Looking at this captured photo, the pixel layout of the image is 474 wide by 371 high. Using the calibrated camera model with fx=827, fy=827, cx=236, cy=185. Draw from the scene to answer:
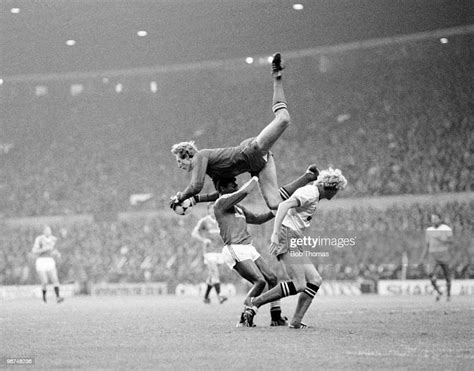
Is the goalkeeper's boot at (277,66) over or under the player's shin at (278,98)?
over

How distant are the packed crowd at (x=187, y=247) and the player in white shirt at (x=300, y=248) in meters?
11.6

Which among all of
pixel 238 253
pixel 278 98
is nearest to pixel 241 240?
pixel 238 253

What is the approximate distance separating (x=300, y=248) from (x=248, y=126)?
2641 centimetres

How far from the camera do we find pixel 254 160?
11016 millimetres

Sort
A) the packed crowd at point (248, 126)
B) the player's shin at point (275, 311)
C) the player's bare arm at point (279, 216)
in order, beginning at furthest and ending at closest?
the packed crowd at point (248, 126) < the player's shin at point (275, 311) < the player's bare arm at point (279, 216)

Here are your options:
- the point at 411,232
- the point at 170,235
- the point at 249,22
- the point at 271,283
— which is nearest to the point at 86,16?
the point at 249,22

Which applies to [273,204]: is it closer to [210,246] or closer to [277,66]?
[277,66]

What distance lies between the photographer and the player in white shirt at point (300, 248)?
10578 millimetres

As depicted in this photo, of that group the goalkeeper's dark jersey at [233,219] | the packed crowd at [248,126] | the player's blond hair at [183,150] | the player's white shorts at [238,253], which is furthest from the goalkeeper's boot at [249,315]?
the packed crowd at [248,126]

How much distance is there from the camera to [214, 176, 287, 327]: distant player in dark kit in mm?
11555

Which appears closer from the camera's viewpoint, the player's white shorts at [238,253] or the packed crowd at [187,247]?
the player's white shorts at [238,253]

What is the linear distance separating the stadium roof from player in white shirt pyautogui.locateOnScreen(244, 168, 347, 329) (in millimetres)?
21276

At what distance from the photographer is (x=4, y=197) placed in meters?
41.5

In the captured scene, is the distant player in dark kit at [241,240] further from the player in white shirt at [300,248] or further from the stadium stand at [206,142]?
the stadium stand at [206,142]
